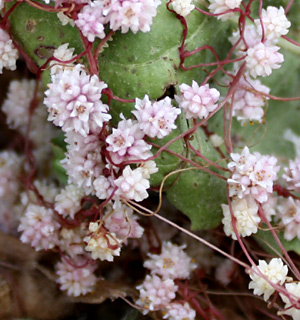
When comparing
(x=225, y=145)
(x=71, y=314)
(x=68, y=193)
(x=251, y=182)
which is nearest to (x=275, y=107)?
(x=225, y=145)

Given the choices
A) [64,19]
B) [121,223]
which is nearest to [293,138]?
[121,223]

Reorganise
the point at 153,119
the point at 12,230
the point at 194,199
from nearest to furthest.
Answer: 1. the point at 153,119
2. the point at 194,199
3. the point at 12,230

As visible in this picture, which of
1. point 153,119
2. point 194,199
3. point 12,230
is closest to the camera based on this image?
point 153,119

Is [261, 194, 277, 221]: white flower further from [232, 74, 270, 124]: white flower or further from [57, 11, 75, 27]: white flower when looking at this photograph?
[57, 11, 75, 27]: white flower

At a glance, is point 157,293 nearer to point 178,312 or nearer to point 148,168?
point 178,312

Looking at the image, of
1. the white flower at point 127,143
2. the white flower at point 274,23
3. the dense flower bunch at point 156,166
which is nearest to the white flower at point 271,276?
the dense flower bunch at point 156,166

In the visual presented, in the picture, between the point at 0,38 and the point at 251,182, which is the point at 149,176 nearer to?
the point at 251,182

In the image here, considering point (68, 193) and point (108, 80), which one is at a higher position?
point (108, 80)

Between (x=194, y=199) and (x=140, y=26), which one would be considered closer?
(x=140, y=26)
